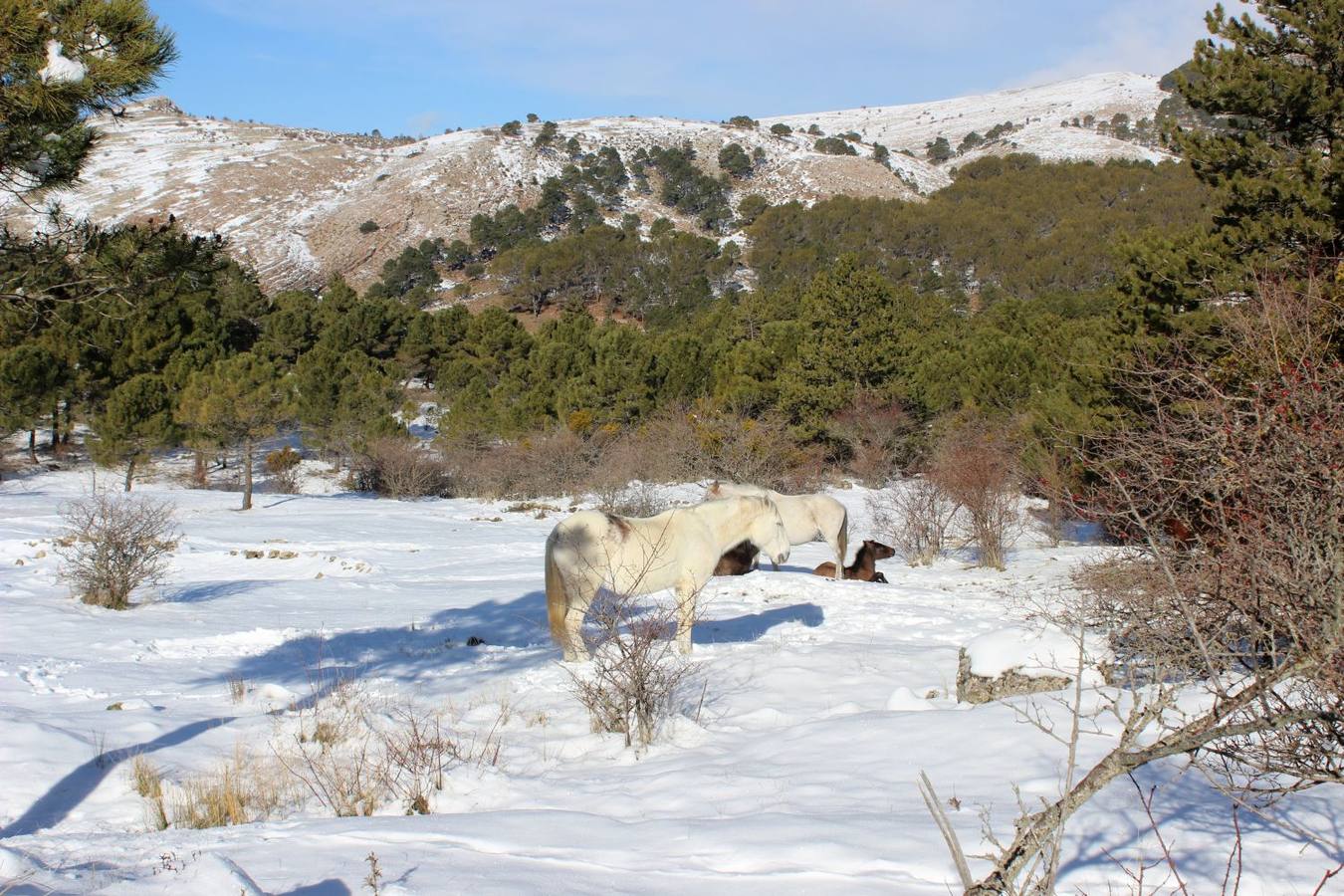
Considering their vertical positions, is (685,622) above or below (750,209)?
below

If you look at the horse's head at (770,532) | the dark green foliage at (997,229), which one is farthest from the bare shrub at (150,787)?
the dark green foliage at (997,229)

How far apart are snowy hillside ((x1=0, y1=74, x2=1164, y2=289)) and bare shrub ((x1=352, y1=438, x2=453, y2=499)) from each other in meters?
40.5

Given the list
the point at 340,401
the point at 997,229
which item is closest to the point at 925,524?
the point at 340,401

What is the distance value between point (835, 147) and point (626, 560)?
103482 mm

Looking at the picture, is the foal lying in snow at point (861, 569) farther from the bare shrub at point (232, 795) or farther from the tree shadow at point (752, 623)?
the bare shrub at point (232, 795)

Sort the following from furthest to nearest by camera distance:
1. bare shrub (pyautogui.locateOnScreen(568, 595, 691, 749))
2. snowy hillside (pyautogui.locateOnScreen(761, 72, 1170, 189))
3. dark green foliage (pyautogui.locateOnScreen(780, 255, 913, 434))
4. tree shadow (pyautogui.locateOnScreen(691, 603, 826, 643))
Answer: snowy hillside (pyautogui.locateOnScreen(761, 72, 1170, 189)) < dark green foliage (pyautogui.locateOnScreen(780, 255, 913, 434)) < tree shadow (pyautogui.locateOnScreen(691, 603, 826, 643)) < bare shrub (pyautogui.locateOnScreen(568, 595, 691, 749))

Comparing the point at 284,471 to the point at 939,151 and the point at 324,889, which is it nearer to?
the point at 324,889

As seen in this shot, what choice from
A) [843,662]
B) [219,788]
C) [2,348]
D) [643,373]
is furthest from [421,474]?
[219,788]

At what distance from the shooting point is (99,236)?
6.43 meters

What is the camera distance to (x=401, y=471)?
31781 mm

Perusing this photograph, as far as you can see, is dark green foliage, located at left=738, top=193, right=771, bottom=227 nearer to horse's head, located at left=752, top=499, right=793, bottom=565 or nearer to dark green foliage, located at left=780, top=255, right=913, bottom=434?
dark green foliage, located at left=780, top=255, right=913, bottom=434

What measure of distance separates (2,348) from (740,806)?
3561 centimetres

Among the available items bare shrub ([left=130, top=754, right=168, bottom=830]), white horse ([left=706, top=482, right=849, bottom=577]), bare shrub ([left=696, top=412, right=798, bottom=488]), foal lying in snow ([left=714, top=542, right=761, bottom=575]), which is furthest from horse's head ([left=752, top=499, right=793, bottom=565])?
bare shrub ([left=696, top=412, right=798, bottom=488])

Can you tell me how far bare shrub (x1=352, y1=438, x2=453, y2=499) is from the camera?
104 feet
